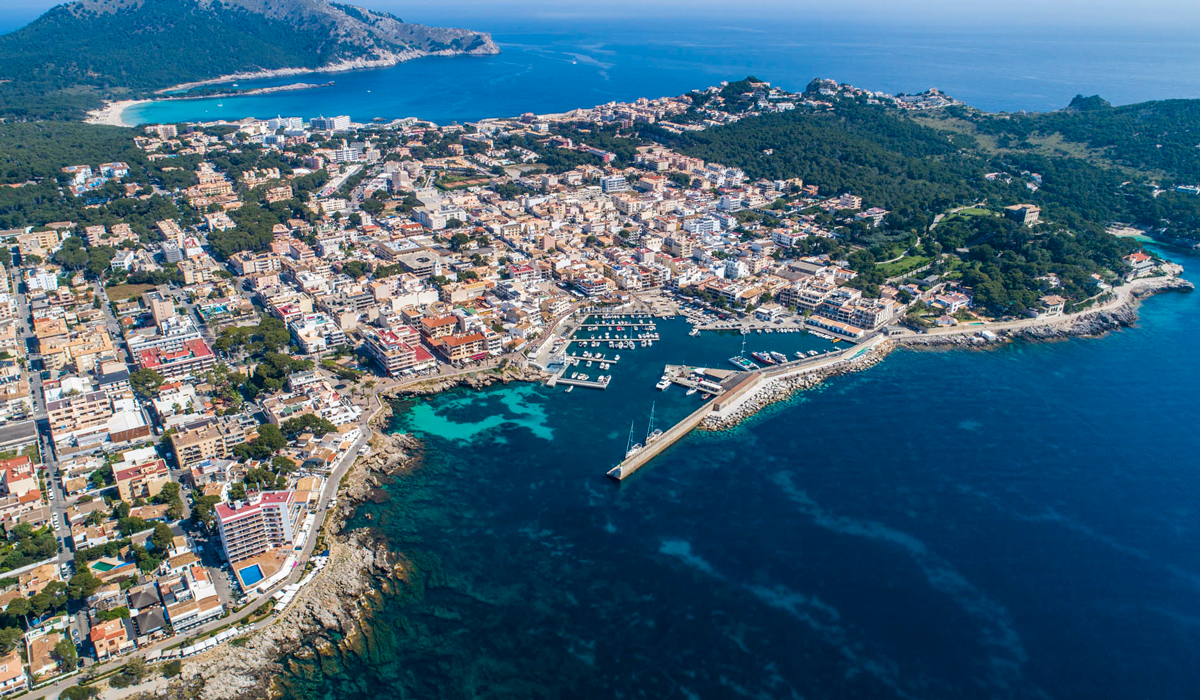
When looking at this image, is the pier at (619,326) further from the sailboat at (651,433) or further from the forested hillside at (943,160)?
the forested hillside at (943,160)

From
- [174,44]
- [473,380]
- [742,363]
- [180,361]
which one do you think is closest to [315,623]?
[473,380]

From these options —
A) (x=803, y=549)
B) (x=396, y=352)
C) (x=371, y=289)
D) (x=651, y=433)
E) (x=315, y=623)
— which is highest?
(x=371, y=289)

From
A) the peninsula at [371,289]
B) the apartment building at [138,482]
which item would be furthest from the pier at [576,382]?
the apartment building at [138,482]

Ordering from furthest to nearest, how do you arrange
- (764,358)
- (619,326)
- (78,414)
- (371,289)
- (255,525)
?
1. (371,289)
2. (619,326)
3. (764,358)
4. (78,414)
5. (255,525)

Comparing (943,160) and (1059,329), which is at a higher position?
(943,160)

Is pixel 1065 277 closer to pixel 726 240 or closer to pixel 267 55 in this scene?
pixel 726 240

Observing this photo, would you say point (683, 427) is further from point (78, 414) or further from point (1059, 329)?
point (1059, 329)

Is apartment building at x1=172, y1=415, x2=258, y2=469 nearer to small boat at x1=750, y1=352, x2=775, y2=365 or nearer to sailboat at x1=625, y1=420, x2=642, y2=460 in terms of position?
sailboat at x1=625, y1=420, x2=642, y2=460
